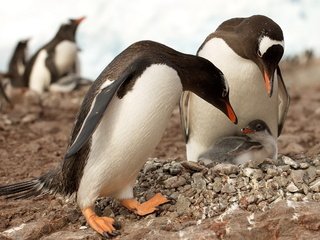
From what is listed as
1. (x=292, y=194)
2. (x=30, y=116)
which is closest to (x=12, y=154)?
(x=30, y=116)

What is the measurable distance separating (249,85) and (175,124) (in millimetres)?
4393

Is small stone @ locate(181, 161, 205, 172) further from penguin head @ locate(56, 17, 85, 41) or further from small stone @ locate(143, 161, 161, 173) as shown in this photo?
penguin head @ locate(56, 17, 85, 41)

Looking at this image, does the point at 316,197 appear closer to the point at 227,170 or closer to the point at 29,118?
the point at 227,170

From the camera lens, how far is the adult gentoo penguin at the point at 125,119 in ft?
11.3

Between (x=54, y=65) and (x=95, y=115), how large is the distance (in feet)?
29.2

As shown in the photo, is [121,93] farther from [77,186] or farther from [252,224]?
[252,224]

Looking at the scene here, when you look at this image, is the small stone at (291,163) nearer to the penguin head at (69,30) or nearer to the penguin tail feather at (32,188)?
the penguin tail feather at (32,188)

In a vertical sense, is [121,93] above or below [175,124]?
above

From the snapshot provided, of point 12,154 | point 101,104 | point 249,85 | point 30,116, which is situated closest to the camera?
point 101,104

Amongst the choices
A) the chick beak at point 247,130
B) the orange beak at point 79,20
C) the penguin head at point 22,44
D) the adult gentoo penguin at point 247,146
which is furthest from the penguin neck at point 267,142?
the penguin head at point 22,44

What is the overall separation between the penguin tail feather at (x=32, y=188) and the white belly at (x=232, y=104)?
1.33 m

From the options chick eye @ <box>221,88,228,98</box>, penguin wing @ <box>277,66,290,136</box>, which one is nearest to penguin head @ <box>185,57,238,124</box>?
chick eye @ <box>221,88,228,98</box>

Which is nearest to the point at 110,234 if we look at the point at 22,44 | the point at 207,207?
the point at 207,207

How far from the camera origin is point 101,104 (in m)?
3.34
